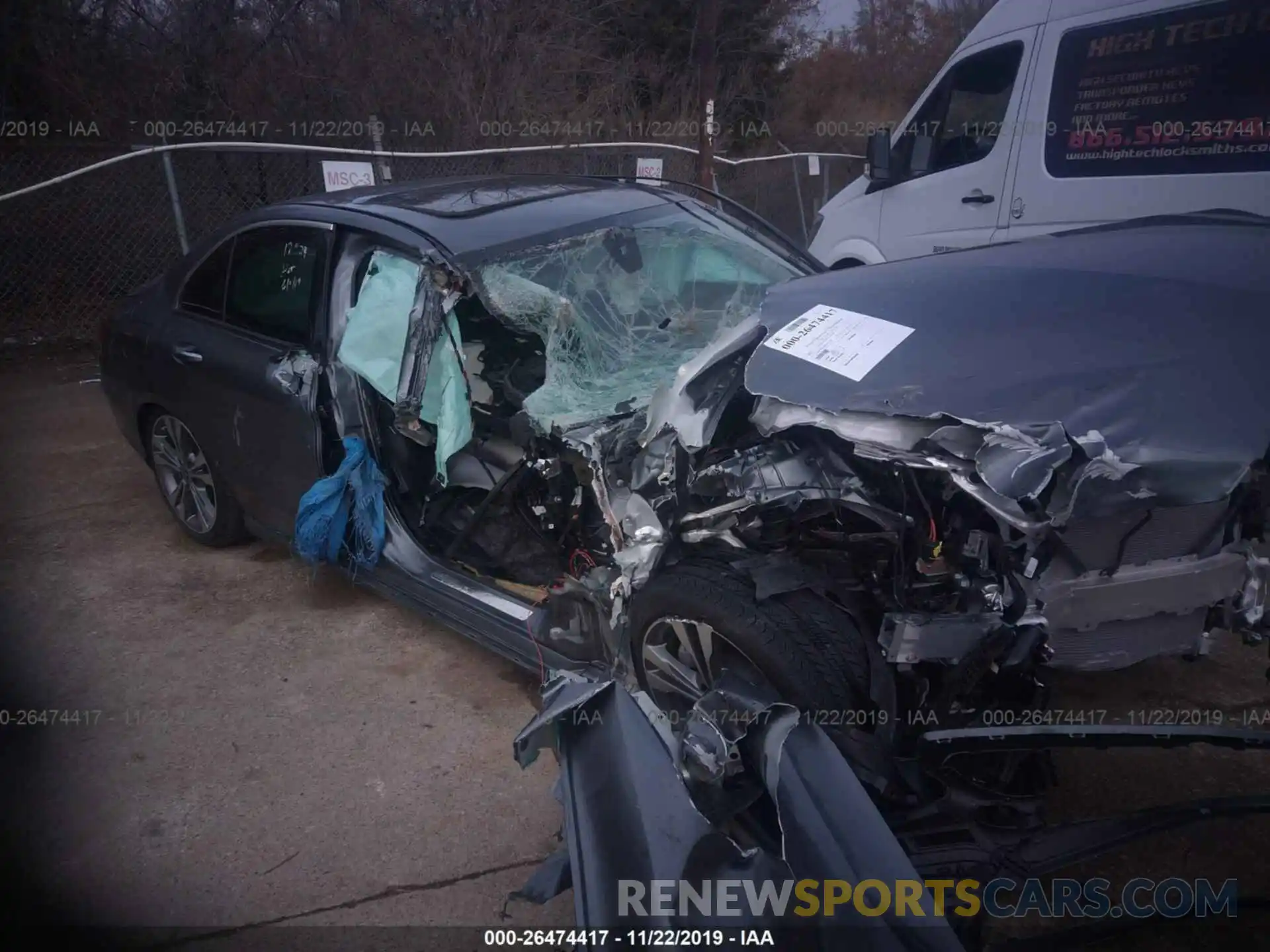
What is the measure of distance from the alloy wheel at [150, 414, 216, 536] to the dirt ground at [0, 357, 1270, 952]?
0.24 m

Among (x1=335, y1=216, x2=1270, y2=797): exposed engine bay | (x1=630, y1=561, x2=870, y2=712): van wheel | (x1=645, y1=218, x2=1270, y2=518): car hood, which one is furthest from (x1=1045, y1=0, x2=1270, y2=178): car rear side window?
(x1=630, y1=561, x2=870, y2=712): van wheel

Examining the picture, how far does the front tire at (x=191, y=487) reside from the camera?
4188 millimetres

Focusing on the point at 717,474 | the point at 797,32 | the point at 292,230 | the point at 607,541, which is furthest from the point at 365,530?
the point at 797,32

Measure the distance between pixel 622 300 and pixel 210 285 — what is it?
200cm

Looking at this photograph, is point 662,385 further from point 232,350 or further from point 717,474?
point 232,350

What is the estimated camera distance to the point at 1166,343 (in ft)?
6.81

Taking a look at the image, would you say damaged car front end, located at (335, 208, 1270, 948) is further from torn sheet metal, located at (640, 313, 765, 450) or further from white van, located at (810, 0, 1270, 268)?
white van, located at (810, 0, 1270, 268)

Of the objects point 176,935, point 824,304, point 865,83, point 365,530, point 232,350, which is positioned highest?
point 865,83

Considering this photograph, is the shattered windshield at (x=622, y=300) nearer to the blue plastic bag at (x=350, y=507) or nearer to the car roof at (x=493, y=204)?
the car roof at (x=493, y=204)

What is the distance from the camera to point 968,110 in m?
5.71

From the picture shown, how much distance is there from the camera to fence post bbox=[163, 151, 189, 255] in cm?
735

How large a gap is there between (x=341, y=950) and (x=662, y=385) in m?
1.70

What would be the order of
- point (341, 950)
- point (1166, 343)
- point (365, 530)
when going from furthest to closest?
1. point (365, 530)
2. point (341, 950)
3. point (1166, 343)

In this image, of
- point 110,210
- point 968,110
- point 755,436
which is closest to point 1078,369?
point 755,436
